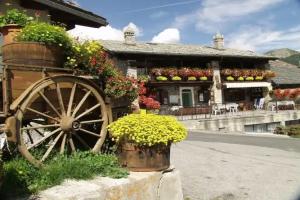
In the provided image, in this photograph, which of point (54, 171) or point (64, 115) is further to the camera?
point (64, 115)

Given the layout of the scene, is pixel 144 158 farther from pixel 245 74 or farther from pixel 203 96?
pixel 245 74

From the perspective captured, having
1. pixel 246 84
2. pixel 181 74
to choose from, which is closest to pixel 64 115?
pixel 181 74

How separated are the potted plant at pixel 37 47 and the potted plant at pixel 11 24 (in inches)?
11.2

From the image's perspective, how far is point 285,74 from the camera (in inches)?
1829

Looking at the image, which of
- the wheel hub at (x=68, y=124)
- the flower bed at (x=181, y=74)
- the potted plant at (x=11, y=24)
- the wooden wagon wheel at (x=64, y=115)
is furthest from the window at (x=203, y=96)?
the wheel hub at (x=68, y=124)

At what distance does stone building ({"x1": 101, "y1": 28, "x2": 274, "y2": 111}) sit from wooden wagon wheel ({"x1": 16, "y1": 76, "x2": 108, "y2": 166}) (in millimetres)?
24504

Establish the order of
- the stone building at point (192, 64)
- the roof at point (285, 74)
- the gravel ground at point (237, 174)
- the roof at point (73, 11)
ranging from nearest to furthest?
the gravel ground at point (237, 174) < the roof at point (73, 11) < the stone building at point (192, 64) < the roof at point (285, 74)

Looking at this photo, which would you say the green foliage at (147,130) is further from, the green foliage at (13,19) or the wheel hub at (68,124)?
the green foliage at (13,19)

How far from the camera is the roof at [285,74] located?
144 ft

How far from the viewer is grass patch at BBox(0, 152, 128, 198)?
17.3 feet

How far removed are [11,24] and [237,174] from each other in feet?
19.6

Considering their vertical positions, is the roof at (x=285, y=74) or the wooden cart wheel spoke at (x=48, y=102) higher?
the roof at (x=285, y=74)

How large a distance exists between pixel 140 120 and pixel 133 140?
31cm

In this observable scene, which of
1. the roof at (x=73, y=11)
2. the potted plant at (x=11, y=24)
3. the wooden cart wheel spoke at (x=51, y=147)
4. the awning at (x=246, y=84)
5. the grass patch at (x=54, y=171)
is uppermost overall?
the roof at (x=73, y=11)
